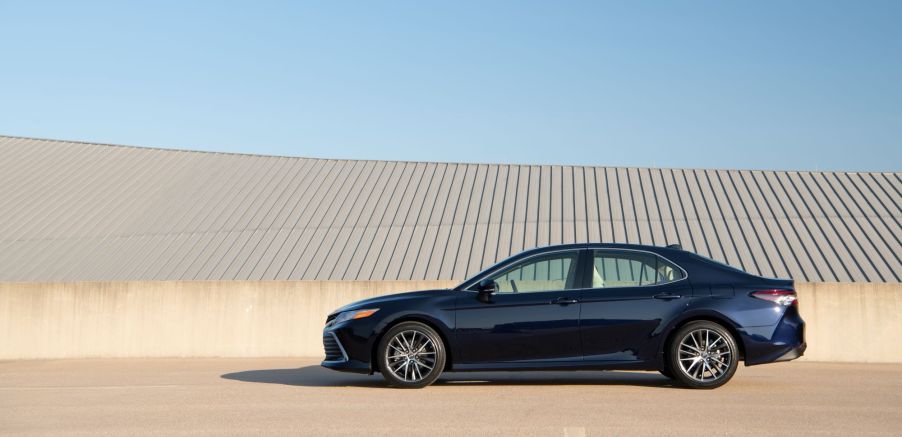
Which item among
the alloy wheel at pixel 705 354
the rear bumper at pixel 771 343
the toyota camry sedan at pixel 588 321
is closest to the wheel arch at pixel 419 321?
the toyota camry sedan at pixel 588 321

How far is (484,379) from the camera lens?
10.7 m

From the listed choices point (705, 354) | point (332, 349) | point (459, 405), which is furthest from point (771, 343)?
point (332, 349)

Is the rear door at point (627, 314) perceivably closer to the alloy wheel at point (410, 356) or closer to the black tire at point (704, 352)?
the black tire at point (704, 352)

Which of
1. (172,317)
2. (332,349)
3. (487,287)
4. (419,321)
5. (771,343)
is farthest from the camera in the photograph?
(172,317)

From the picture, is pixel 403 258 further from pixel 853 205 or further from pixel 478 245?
pixel 853 205

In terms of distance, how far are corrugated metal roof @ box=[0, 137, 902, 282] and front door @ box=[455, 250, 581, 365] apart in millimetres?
12670

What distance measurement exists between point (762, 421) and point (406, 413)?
2.64 m

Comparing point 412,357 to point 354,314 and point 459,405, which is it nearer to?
point 354,314

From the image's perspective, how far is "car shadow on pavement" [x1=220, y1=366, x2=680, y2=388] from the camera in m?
10.3

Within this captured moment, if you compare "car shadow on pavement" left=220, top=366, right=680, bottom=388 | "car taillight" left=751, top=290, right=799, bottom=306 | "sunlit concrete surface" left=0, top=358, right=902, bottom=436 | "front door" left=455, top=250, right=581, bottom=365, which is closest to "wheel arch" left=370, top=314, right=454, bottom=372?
"front door" left=455, top=250, right=581, bottom=365

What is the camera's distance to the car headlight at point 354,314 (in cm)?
1002

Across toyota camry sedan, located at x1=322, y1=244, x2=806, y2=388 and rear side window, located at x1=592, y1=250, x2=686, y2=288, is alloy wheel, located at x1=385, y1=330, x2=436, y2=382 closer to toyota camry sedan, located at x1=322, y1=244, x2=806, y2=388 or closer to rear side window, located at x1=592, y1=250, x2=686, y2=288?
toyota camry sedan, located at x1=322, y1=244, x2=806, y2=388

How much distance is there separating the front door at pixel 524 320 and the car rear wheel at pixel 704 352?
0.92 metres

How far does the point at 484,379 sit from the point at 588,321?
1.61 metres
